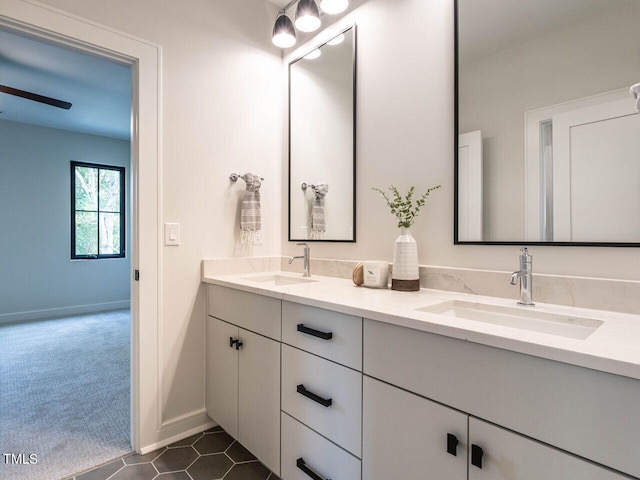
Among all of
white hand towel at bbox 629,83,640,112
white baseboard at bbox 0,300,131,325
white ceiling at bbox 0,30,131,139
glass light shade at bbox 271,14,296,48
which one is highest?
white ceiling at bbox 0,30,131,139

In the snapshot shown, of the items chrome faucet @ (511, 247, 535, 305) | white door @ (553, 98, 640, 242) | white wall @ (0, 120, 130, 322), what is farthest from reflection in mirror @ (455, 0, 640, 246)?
white wall @ (0, 120, 130, 322)

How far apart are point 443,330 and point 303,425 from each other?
734mm

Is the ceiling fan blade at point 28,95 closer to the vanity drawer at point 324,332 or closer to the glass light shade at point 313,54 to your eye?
the glass light shade at point 313,54

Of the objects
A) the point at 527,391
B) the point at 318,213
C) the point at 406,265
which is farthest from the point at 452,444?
the point at 318,213

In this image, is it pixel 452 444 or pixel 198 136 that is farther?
pixel 198 136

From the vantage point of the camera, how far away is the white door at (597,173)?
107 cm

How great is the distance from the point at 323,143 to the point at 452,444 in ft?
5.40

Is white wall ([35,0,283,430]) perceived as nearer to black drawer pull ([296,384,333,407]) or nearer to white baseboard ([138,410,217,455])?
white baseboard ([138,410,217,455])

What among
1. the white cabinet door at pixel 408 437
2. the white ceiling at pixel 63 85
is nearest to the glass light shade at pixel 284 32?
the white ceiling at pixel 63 85

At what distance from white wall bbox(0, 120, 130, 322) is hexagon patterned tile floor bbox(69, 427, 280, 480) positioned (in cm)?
393

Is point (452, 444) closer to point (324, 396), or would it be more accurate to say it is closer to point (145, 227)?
point (324, 396)

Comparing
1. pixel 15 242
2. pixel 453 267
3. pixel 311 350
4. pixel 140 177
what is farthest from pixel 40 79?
pixel 453 267

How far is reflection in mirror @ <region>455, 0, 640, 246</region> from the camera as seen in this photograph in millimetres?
1090

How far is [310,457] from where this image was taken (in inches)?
50.2
